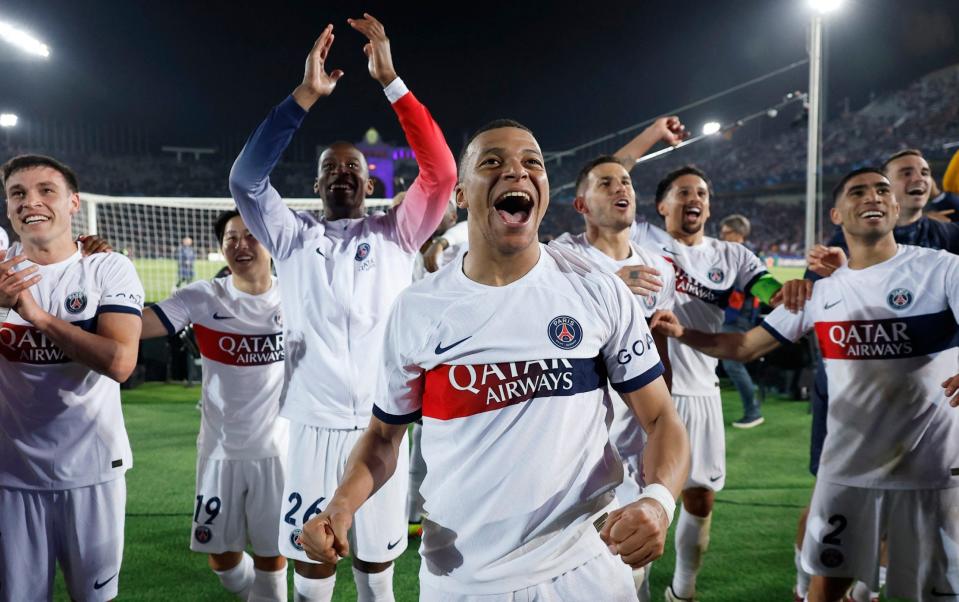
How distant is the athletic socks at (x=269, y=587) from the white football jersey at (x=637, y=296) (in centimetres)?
182

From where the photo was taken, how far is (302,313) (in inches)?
117

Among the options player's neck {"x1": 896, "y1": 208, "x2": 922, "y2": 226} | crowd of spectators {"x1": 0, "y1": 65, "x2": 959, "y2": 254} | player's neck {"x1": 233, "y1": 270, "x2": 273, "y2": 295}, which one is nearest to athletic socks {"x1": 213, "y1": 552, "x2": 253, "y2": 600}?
player's neck {"x1": 233, "y1": 270, "x2": 273, "y2": 295}

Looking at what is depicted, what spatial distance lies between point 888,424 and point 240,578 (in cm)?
333

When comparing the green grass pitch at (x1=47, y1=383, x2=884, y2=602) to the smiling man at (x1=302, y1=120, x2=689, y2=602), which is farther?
the green grass pitch at (x1=47, y1=383, x2=884, y2=602)

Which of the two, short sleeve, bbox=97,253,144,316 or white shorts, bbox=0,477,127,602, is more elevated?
short sleeve, bbox=97,253,144,316

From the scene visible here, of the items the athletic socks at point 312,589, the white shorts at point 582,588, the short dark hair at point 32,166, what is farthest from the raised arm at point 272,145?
the white shorts at point 582,588

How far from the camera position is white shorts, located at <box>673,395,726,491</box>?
3971mm

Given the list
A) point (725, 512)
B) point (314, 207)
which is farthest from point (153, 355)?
point (725, 512)

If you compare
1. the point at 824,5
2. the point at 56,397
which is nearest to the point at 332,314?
the point at 56,397

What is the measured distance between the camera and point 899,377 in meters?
2.90

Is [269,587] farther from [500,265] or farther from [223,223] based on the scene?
[500,265]

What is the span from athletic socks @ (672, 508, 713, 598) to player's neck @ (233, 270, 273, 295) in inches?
108

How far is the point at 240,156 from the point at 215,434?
1.53m

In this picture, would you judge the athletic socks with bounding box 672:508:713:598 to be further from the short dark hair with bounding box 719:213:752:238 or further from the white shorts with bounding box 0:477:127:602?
the short dark hair with bounding box 719:213:752:238
